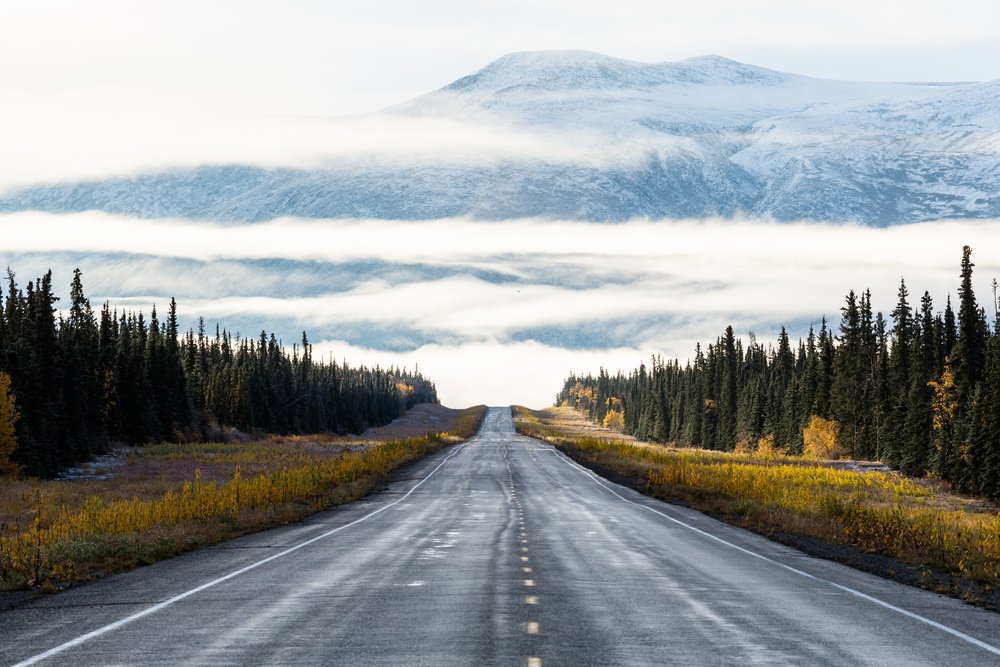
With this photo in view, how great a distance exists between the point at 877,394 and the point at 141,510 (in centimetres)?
8292

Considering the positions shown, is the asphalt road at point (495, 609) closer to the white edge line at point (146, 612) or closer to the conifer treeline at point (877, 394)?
the white edge line at point (146, 612)

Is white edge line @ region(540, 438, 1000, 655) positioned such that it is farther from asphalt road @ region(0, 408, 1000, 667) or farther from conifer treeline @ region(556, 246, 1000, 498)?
conifer treeline @ region(556, 246, 1000, 498)

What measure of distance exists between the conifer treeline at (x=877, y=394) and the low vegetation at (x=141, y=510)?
42.4 metres

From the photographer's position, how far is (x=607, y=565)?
16.4 metres

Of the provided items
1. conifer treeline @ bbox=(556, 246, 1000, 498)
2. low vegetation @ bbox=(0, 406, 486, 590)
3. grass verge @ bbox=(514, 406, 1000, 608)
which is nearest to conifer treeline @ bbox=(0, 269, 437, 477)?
low vegetation @ bbox=(0, 406, 486, 590)

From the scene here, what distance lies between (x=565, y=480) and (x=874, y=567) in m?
31.8

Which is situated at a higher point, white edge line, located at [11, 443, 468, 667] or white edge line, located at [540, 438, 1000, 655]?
white edge line, located at [11, 443, 468, 667]

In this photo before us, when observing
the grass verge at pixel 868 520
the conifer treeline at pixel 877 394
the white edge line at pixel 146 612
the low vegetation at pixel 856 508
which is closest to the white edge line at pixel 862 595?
the grass verge at pixel 868 520

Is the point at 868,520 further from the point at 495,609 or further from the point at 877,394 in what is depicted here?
the point at 877,394

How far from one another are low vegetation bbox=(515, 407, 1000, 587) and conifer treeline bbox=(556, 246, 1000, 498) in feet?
13.5

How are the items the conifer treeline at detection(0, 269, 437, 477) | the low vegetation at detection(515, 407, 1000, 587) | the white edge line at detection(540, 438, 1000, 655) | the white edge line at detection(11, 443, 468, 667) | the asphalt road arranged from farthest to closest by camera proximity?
the conifer treeline at detection(0, 269, 437, 477) < the low vegetation at detection(515, 407, 1000, 587) < the white edge line at detection(540, 438, 1000, 655) < the asphalt road < the white edge line at detection(11, 443, 468, 667)

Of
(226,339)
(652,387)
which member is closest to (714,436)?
(652,387)

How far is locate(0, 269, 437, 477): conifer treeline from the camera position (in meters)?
58.1

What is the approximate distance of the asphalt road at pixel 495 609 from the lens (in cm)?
915
